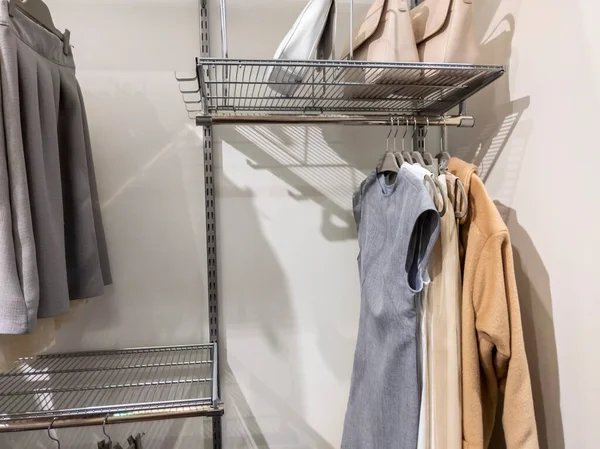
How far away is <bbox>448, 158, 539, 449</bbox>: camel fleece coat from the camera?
76 centimetres

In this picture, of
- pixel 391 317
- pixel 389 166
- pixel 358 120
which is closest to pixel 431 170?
pixel 389 166

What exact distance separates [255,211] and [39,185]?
531 mm

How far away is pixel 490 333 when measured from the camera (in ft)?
2.49

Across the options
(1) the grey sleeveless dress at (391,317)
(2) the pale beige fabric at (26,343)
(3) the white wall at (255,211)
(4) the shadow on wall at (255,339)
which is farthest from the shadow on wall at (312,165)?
(2) the pale beige fabric at (26,343)

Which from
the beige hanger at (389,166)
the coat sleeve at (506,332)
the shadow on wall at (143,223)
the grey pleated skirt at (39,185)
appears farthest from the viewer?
the shadow on wall at (143,223)

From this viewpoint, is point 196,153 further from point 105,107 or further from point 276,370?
point 276,370

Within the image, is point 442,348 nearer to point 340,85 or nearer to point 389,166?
point 389,166

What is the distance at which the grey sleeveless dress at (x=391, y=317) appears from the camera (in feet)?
2.52

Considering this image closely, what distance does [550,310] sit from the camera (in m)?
0.83

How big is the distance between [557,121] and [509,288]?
0.34 metres

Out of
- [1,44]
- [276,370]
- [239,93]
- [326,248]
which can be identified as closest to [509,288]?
[326,248]

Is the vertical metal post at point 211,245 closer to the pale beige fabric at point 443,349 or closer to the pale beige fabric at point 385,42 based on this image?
the pale beige fabric at point 385,42

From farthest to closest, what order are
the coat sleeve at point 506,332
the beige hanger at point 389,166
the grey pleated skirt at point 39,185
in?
the beige hanger at point 389,166 < the coat sleeve at point 506,332 < the grey pleated skirt at point 39,185

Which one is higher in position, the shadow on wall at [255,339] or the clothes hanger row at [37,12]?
the clothes hanger row at [37,12]
